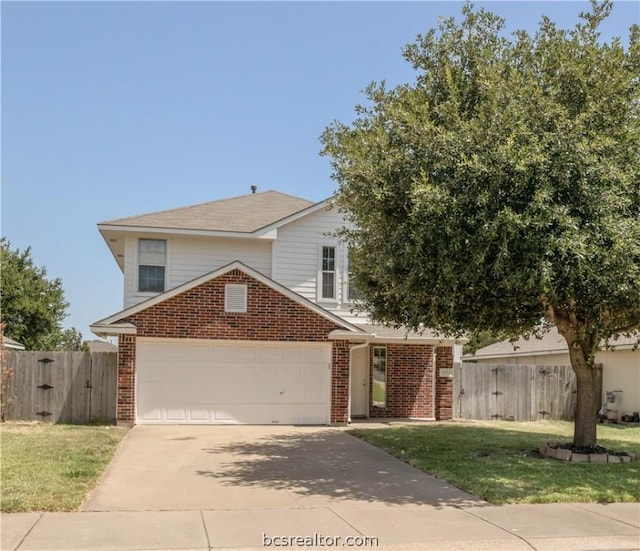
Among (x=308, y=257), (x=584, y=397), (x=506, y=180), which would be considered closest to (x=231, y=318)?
(x=308, y=257)

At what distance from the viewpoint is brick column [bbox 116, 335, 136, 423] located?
16.6 metres

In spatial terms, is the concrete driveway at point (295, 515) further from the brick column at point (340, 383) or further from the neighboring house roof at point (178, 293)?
the brick column at point (340, 383)

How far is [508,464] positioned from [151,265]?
38.8 ft

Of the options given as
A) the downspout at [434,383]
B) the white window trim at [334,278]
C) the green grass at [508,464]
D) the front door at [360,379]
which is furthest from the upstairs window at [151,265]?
the downspout at [434,383]

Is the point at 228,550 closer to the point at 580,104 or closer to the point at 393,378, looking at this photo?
the point at 580,104

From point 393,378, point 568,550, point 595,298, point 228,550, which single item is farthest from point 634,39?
point 393,378

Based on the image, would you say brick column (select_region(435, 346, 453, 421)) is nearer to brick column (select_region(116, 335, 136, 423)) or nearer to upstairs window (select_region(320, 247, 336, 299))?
upstairs window (select_region(320, 247, 336, 299))

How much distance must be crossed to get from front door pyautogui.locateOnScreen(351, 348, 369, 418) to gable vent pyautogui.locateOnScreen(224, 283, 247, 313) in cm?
462

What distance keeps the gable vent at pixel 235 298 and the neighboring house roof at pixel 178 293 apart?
0.40 m

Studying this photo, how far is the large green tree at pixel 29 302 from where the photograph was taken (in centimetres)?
3788

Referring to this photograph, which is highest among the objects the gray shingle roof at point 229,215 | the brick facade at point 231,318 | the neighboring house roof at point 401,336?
the gray shingle roof at point 229,215

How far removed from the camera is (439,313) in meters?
11.7

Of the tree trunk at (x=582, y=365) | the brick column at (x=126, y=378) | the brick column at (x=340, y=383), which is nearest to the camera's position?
the tree trunk at (x=582, y=365)

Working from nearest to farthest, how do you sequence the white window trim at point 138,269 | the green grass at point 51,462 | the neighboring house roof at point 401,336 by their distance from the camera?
the green grass at point 51,462, the white window trim at point 138,269, the neighboring house roof at point 401,336
